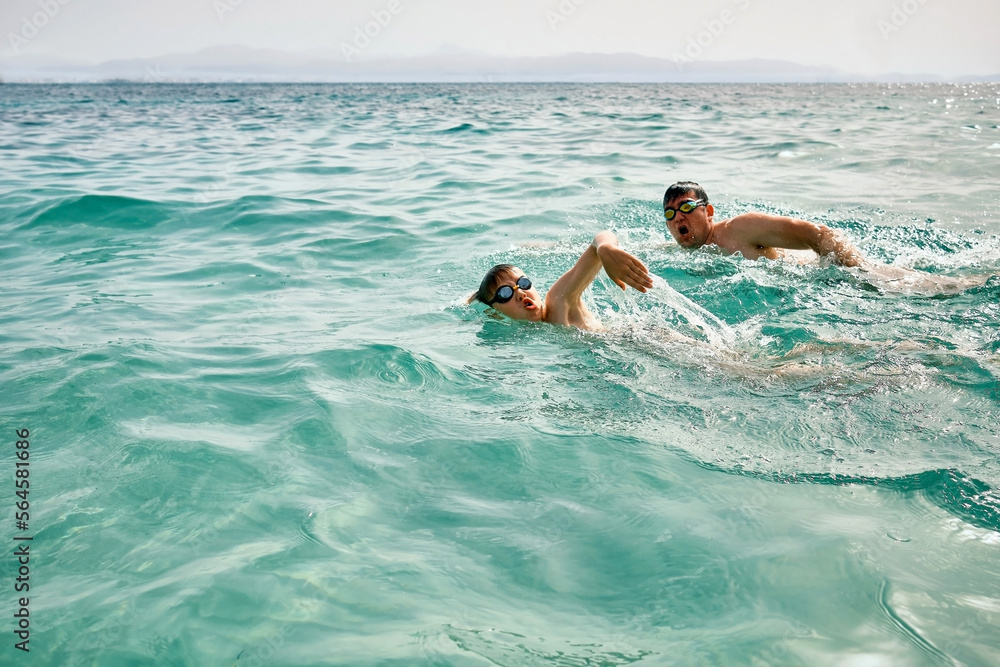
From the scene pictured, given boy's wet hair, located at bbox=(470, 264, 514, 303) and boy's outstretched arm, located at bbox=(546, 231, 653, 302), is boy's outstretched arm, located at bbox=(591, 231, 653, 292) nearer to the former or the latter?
boy's outstretched arm, located at bbox=(546, 231, 653, 302)

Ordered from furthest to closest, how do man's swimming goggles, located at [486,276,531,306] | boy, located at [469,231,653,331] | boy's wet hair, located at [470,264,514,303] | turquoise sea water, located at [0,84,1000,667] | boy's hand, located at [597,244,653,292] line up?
boy's wet hair, located at [470,264,514,303] < man's swimming goggles, located at [486,276,531,306] < boy, located at [469,231,653,331] < boy's hand, located at [597,244,653,292] < turquoise sea water, located at [0,84,1000,667]

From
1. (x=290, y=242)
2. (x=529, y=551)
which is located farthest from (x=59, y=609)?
(x=290, y=242)

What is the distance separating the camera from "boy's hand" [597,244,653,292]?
3934 mm

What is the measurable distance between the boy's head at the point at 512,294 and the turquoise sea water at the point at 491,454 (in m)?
0.15

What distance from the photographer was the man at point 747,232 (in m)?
6.49

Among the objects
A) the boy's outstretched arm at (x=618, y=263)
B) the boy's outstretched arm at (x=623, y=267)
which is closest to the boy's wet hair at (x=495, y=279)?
the boy's outstretched arm at (x=618, y=263)

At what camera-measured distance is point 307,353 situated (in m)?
5.30

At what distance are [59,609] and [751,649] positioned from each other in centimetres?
254

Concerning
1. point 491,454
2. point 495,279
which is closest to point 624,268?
point 491,454

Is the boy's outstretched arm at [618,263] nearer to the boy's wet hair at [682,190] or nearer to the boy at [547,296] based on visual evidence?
the boy at [547,296]

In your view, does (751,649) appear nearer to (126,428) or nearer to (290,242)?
(126,428)

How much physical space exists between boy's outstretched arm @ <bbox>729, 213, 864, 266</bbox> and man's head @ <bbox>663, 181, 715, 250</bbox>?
0.39m

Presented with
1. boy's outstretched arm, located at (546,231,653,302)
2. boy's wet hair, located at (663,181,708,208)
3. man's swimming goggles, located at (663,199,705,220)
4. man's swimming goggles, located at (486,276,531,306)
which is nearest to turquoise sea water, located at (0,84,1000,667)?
man's swimming goggles, located at (486,276,531,306)

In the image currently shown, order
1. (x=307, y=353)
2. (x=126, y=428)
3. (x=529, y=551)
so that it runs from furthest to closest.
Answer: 1. (x=307, y=353)
2. (x=126, y=428)
3. (x=529, y=551)
